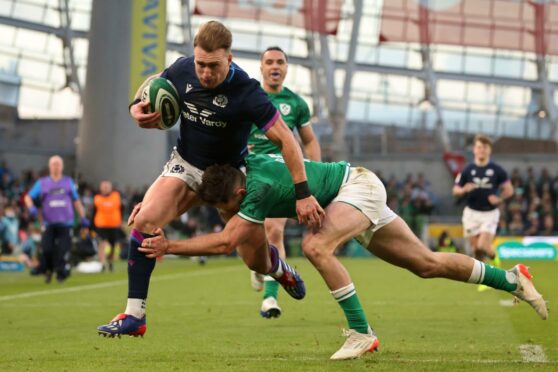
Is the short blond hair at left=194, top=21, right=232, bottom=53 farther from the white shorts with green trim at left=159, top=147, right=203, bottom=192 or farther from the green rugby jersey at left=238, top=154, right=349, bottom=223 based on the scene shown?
the white shorts with green trim at left=159, top=147, right=203, bottom=192

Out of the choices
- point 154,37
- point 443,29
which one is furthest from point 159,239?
point 443,29

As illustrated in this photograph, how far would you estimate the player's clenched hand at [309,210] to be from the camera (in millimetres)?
7434

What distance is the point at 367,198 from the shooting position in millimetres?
7766

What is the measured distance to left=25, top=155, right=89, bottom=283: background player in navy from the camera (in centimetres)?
1873

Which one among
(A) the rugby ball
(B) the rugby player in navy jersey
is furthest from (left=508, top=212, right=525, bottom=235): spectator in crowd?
(A) the rugby ball

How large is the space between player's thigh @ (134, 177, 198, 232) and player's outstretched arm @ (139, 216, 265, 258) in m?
0.66

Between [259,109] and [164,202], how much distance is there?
1.06 meters

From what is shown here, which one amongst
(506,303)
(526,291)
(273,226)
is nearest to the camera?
(526,291)

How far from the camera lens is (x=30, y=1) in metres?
40.9

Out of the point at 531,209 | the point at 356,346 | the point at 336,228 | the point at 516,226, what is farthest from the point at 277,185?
the point at 531,209

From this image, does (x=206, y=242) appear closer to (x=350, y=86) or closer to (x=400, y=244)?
(x=400, y=244)

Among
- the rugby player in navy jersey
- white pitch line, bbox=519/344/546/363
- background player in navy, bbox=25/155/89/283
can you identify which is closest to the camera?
white pitch line, bbox=519/344/546/363

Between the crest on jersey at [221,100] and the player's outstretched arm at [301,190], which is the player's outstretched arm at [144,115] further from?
the player's outstretched arm at [301,190]

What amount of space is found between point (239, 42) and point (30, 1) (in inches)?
317
